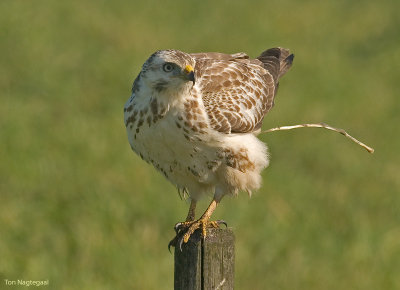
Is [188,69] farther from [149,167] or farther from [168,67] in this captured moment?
[149,167]

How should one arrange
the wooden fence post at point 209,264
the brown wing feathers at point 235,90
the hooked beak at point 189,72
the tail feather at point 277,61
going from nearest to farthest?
1. the wooden fence post at point 209,264
2. the hooked beak at point 189,72
3. the brown wing feathers at point 235,90
4. the tail feather at point 277,61

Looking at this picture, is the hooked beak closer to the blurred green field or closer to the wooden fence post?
the wooden fence post

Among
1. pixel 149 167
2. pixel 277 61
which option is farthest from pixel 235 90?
pixel 149 167

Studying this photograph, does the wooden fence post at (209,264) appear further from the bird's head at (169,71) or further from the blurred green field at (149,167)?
the blurred green field at (149,167)

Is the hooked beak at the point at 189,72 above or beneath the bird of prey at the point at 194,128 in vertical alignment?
above

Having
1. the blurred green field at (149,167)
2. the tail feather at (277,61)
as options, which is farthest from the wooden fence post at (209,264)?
the blurred green field at (149,167)

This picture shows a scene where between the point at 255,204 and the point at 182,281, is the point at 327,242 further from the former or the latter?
the point at 182,281

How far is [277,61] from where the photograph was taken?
25.1ft

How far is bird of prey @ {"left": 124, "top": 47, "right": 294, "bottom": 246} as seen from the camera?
5.61 meters

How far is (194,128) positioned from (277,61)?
2.22 m

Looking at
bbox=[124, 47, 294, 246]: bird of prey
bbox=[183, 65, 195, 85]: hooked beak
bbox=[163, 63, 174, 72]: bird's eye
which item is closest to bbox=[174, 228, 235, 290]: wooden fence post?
bbox=[124, 47, 294, 246]: bird of prey

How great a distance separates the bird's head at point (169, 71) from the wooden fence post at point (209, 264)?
1.07m

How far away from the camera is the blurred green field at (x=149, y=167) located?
9336mm

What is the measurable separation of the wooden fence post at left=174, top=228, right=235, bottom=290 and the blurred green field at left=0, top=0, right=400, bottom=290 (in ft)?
11.7
